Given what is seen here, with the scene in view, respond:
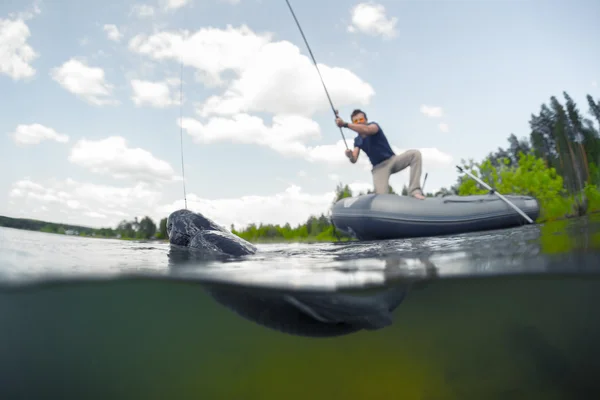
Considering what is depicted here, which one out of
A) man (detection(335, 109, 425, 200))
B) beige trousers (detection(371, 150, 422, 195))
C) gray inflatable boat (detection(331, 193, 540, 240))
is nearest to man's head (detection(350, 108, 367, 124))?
man (detection(335, 109, 425, 200))

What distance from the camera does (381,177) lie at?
8.95m

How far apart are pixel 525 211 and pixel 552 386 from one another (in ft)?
13.7

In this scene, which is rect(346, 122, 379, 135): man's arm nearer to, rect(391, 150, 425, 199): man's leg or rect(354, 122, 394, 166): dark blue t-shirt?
rect(354, 122, 394, 166): dark blue t-shirt

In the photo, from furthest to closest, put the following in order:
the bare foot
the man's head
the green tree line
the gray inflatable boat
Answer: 1. the man's head
2. the bare foot
3. the gray inflatable boat
4. the green tree line

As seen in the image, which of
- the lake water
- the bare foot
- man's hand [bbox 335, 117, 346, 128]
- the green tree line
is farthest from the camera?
the bare foot

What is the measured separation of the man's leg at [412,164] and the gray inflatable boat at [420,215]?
632 mm

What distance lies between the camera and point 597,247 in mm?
5047

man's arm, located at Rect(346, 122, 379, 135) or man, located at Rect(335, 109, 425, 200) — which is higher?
man's arm, located at Rect(346, 122, 379, 135)

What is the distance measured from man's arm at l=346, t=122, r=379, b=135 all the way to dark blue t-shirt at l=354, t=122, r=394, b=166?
0.19 metres

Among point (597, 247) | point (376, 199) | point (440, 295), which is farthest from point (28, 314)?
point (597, 247)

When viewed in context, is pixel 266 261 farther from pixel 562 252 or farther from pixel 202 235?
pixel 562 252

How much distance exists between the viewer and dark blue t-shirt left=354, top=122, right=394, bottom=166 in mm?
8703

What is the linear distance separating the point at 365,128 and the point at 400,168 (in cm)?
142

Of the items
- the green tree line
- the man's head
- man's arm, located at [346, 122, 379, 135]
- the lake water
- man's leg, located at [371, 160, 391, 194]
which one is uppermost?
the man's head
